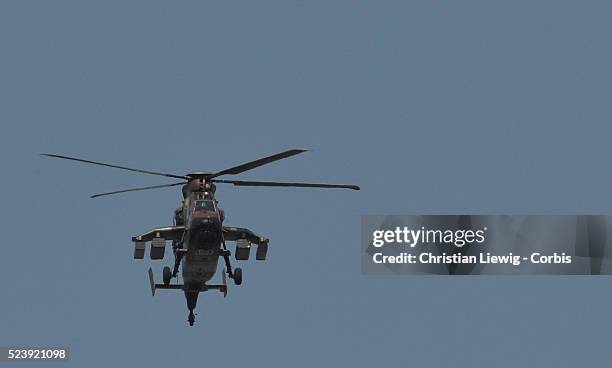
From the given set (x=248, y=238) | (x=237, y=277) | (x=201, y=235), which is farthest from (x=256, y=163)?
(x=237, y=277)

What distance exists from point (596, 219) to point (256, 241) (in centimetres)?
2517

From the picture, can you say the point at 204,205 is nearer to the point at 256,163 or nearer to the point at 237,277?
the point at 256,163

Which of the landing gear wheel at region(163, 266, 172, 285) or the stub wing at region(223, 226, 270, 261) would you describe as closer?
the stub wing at region(223, 226, 270, 261)

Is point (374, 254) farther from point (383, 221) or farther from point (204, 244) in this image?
point (204, 244)

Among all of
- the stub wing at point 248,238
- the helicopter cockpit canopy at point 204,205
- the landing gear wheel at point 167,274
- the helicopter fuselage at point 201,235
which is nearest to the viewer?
the helicopter fuselage at point 201,235

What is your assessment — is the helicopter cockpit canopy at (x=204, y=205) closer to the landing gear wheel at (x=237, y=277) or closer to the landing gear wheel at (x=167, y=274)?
the landing gear wheel at (x=237, y=277)

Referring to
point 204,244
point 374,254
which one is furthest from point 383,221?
point 204,244

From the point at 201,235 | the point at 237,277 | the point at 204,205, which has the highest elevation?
the point at 204,205

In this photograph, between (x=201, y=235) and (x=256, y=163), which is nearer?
(x=201, y=235)

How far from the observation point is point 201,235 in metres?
108

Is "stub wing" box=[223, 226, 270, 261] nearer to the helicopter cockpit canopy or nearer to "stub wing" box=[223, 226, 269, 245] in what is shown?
"stub wing" box=[223, 226, 269, 245]

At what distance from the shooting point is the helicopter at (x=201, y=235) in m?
109

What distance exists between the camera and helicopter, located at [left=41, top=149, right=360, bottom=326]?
10862 cm

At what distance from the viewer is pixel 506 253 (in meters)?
124
